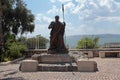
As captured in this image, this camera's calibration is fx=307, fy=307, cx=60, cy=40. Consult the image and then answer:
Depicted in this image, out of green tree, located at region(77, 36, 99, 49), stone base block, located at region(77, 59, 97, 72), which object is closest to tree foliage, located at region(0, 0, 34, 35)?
green tree, located at region(77, 36, 99, 49)

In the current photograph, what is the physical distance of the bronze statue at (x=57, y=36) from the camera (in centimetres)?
1766

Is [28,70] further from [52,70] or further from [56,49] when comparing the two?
[56,49]

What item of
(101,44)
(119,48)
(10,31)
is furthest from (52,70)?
(10,31)

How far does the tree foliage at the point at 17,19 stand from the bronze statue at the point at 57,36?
1494 cm

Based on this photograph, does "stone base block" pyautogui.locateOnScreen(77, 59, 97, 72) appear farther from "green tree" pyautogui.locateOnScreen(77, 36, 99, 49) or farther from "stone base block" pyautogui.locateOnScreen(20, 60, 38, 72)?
"green tree" pyautogui.locateOnScreen(77, 36, 99, 49)

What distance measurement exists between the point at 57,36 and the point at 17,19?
15488 millimetres

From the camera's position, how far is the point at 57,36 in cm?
1777

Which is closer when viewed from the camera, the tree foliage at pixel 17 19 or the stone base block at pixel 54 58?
the stone base block at pixel 54 58

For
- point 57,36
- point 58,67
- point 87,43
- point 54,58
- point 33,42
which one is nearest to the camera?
point 58,67

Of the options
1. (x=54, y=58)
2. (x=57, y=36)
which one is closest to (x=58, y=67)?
(x=54, y=58)

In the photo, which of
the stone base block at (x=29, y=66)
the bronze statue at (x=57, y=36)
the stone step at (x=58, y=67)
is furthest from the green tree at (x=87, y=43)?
the stone base block at (x=29, y=66)

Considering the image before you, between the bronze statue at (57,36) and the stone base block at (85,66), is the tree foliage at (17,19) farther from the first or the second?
the stone base block at (85,66)

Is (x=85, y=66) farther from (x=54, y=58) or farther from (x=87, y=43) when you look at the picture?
(x=87, y=43)

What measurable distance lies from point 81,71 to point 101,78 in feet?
8.91
